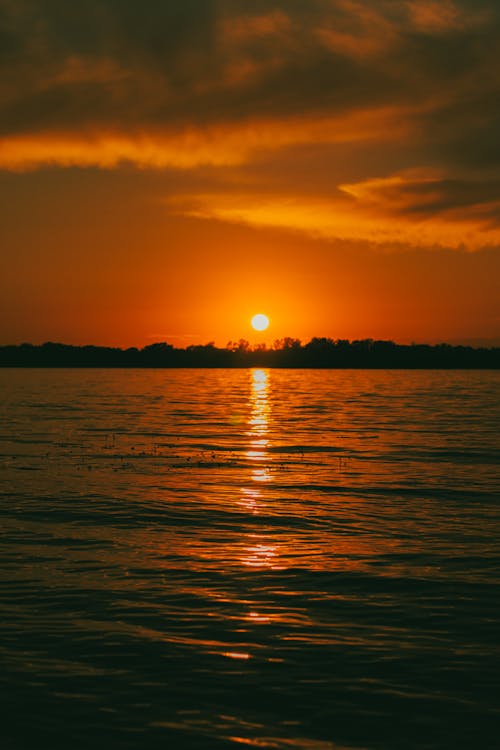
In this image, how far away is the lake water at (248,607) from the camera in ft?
29.7

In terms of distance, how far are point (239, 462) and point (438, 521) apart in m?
13.4

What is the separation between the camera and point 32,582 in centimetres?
1438

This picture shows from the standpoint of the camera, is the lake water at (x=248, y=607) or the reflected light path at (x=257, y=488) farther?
→ the reflected light path at (x=257, y=488)

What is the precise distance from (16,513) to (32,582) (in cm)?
710

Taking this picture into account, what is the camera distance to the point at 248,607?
1303cm

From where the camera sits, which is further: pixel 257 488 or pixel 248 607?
pixel 257 488

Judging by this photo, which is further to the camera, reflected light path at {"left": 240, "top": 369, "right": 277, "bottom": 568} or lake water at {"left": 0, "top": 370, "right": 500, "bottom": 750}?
reflected light path at {"left": 240, "top": 369, "right": 277, "bottom": 568}

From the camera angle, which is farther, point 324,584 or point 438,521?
point 438,521

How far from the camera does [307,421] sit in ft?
182

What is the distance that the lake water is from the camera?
9.05 m

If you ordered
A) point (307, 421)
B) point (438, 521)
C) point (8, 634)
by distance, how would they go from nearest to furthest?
point (8, 634) → point (438, 521) → point (307, 421)

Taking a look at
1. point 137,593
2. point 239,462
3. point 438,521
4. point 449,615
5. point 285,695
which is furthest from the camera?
point 239,462

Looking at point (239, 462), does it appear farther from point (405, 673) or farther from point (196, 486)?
point (405, 673)

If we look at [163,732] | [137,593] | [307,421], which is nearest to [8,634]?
[137,593]
